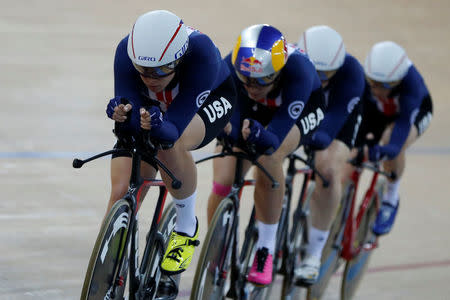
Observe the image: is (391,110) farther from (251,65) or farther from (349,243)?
(251,65)

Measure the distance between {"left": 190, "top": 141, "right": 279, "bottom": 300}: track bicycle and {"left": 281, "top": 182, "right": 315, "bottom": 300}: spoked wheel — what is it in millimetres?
513

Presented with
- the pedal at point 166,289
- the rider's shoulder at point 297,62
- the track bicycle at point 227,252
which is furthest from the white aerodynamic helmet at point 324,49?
the pedal at point 166,289

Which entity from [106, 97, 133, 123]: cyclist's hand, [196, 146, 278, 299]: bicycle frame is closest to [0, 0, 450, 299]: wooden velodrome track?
[196, 146, 278, 299]: bicycle frame

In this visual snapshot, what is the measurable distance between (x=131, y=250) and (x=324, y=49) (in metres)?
1.82

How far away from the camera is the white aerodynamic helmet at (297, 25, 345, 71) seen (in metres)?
4.09

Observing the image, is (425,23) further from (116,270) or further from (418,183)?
(116,270)

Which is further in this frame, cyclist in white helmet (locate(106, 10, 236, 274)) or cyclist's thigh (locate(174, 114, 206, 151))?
cyclist's thigh (locate(174, 114, 206, 151))

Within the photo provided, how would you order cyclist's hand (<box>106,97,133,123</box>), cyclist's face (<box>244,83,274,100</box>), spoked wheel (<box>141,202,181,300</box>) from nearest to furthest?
cyclist's hand (<box>106,97,133,123</box>) < spoked wheel (<box>141,202,181,300</box>) < cyclist's face (<box>244,83,274,100</box>)

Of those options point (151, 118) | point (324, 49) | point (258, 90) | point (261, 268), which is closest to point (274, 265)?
point (261, 268)

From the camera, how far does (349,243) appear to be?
15.2ft

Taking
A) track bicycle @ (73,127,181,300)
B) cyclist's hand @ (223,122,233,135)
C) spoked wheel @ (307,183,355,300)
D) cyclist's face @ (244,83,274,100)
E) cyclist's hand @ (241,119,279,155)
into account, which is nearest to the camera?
track bicycle @ (73,127,181,300)

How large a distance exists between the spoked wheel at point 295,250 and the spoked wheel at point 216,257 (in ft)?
2.35

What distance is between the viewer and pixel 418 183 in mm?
7082

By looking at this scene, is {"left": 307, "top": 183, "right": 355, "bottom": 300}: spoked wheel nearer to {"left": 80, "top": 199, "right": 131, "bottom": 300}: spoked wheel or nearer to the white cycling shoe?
the white cycling shoe
